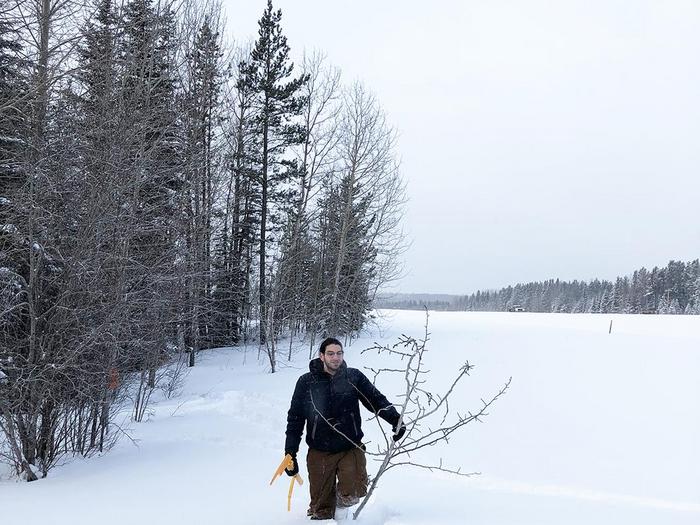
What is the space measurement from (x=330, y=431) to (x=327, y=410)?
0.18 m

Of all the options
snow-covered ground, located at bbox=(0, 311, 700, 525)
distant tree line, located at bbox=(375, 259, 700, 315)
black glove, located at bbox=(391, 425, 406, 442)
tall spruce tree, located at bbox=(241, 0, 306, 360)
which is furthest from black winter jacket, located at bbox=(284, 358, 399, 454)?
distant tree line, located at bbox=(375, 259, 700, 315)

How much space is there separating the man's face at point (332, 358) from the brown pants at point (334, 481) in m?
0.70

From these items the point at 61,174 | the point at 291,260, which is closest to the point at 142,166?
the point at 61,174

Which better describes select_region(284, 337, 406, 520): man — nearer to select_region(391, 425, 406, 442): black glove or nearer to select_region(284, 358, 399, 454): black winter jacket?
select_region(284, 358, 399, 454): black winter jacket

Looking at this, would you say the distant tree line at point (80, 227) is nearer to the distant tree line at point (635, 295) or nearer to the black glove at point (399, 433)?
the black glove at point (399, 433)

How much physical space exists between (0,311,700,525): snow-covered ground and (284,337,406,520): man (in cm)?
30

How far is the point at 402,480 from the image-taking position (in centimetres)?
588

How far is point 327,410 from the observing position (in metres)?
3.99

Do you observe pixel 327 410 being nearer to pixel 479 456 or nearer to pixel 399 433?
pixel 399 433

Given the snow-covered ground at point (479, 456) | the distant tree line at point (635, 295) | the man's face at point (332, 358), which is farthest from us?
the distant tree line at point (635, 295)

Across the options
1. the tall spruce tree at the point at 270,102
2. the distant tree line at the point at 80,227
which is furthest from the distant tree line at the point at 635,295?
the distant tree line at the point at 80,227

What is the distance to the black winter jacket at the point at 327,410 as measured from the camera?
13.1ft

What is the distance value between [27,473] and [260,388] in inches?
281

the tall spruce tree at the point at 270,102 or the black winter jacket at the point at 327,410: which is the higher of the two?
the tall spruce tree at the point at 270,102
